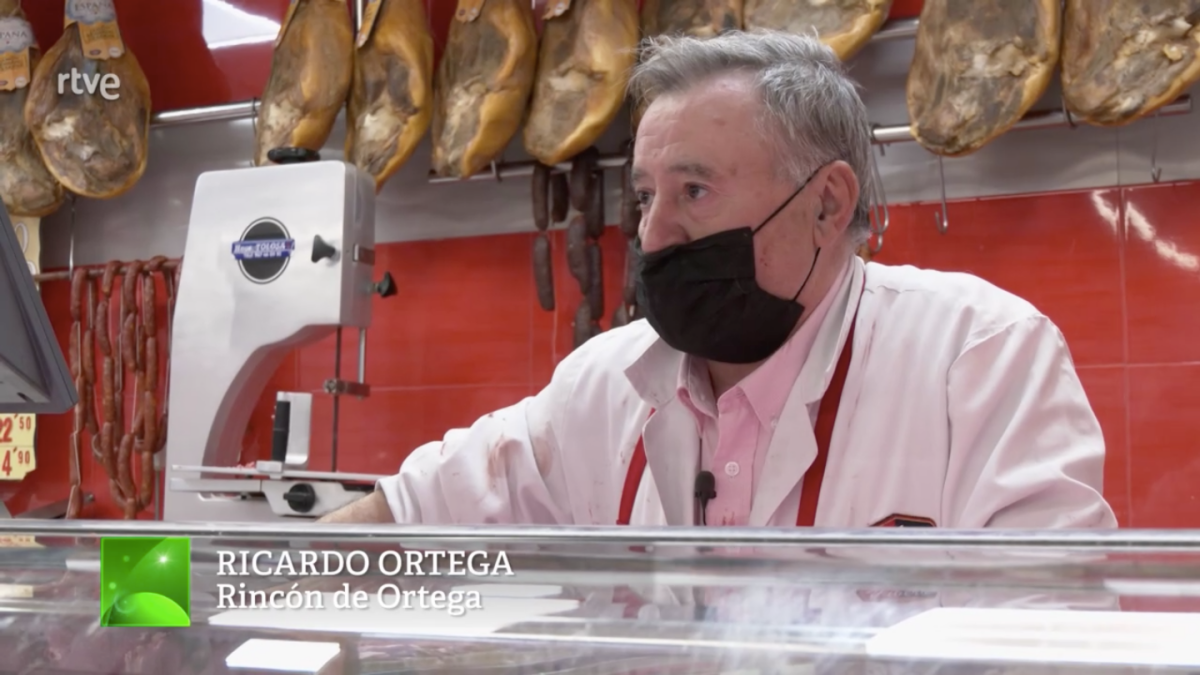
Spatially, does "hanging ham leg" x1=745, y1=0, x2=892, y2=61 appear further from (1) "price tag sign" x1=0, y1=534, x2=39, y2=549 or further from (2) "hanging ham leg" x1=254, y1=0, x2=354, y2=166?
(1) "price tag sign" x1=0, y1=534, x2=39, y2=549

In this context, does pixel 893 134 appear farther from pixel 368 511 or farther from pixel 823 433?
pixel 368 511

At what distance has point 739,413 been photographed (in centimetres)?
146

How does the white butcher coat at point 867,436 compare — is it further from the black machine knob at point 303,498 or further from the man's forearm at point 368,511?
the black machine knob at point 303,498

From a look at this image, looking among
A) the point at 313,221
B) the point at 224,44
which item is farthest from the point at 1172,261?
the point at 224,44

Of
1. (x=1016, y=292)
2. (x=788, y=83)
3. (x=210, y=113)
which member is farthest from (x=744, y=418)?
(x=210, y=113)

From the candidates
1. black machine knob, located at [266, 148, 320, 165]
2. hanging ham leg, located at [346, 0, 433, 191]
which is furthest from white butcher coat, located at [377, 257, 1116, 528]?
hanging ham leg, located at [346, 0, 433, 191]

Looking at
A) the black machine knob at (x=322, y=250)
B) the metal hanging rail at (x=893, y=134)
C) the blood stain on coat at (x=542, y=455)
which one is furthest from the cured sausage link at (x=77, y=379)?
the blood stain on coat at (x=542, y=455)

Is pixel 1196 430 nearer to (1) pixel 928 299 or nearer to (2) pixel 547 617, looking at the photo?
(1) pixel 928 299

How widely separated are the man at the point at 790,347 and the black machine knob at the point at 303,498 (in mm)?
846

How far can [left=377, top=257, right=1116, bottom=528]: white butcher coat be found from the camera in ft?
4.09

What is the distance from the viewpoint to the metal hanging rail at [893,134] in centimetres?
271

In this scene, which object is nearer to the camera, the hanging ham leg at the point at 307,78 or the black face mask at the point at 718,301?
the black face mask at the point at 718,301

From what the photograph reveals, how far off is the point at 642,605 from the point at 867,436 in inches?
28.5

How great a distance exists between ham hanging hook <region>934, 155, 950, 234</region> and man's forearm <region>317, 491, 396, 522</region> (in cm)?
182
